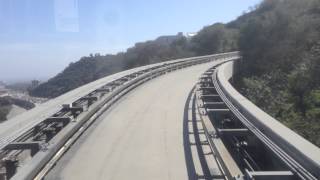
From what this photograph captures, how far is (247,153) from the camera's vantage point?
338 inches

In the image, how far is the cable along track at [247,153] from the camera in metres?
6.05

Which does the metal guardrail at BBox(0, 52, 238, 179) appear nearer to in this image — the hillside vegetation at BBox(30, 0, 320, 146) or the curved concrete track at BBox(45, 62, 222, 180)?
the curved concrete track at BBox(45, 62, 222, 180)

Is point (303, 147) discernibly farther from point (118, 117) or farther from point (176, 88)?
point (176, 88)

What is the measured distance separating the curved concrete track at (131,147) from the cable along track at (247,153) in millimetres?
741

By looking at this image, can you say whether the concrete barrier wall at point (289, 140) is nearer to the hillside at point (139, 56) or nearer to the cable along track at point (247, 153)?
the cable along track at point (247, 153)

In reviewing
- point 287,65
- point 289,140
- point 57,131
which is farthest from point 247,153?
point 287,65

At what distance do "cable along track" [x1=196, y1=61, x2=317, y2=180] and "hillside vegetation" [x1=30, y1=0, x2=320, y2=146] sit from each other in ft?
16.2

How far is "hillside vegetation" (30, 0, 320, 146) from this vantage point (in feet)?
75.6

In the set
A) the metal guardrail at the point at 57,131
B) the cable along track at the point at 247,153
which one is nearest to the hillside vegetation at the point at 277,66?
the cable along track at the point at 247,153

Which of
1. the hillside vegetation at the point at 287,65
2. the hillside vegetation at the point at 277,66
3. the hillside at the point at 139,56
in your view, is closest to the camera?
the hillside vegetation at the point at 287,65

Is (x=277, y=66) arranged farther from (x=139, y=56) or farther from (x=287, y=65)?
(x=139, y=56)

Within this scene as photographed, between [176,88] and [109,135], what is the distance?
513 inches

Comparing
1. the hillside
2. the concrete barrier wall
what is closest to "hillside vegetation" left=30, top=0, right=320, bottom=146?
the hillside

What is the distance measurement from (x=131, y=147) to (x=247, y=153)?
2.86 metres
